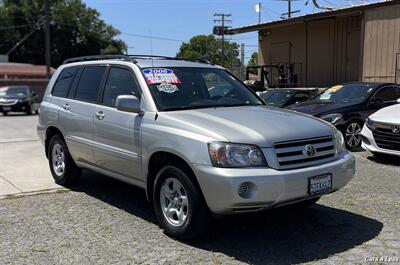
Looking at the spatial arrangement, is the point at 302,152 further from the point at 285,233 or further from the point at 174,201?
the point at 174,201

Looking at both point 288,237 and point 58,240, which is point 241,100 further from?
point 58,240

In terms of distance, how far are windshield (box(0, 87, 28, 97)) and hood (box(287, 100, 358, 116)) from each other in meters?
19.9

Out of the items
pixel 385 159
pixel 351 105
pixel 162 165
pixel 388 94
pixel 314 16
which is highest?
pixel 314 16

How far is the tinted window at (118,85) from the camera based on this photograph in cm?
579

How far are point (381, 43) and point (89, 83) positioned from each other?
16.8m

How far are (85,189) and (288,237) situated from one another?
11.0ft

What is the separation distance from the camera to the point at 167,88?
5.57 meters

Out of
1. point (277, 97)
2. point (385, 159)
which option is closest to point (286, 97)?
point (277, 97)

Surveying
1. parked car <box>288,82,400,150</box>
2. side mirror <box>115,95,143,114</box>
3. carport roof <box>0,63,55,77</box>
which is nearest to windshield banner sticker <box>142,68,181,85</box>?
side mirror <box>115,95,143,114</box>

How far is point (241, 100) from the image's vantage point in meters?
6.01

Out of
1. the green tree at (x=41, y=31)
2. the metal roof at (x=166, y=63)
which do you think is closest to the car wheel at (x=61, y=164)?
the metal roof at (x=166, y=63)

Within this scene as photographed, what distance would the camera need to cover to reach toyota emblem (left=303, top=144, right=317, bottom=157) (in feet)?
15.5

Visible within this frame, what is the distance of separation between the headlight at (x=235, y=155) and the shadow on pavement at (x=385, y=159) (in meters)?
5.28

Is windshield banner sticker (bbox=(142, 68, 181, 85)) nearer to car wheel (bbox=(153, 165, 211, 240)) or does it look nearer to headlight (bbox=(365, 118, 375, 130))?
car wheel (bbox=(153, 165, 211, 240))
